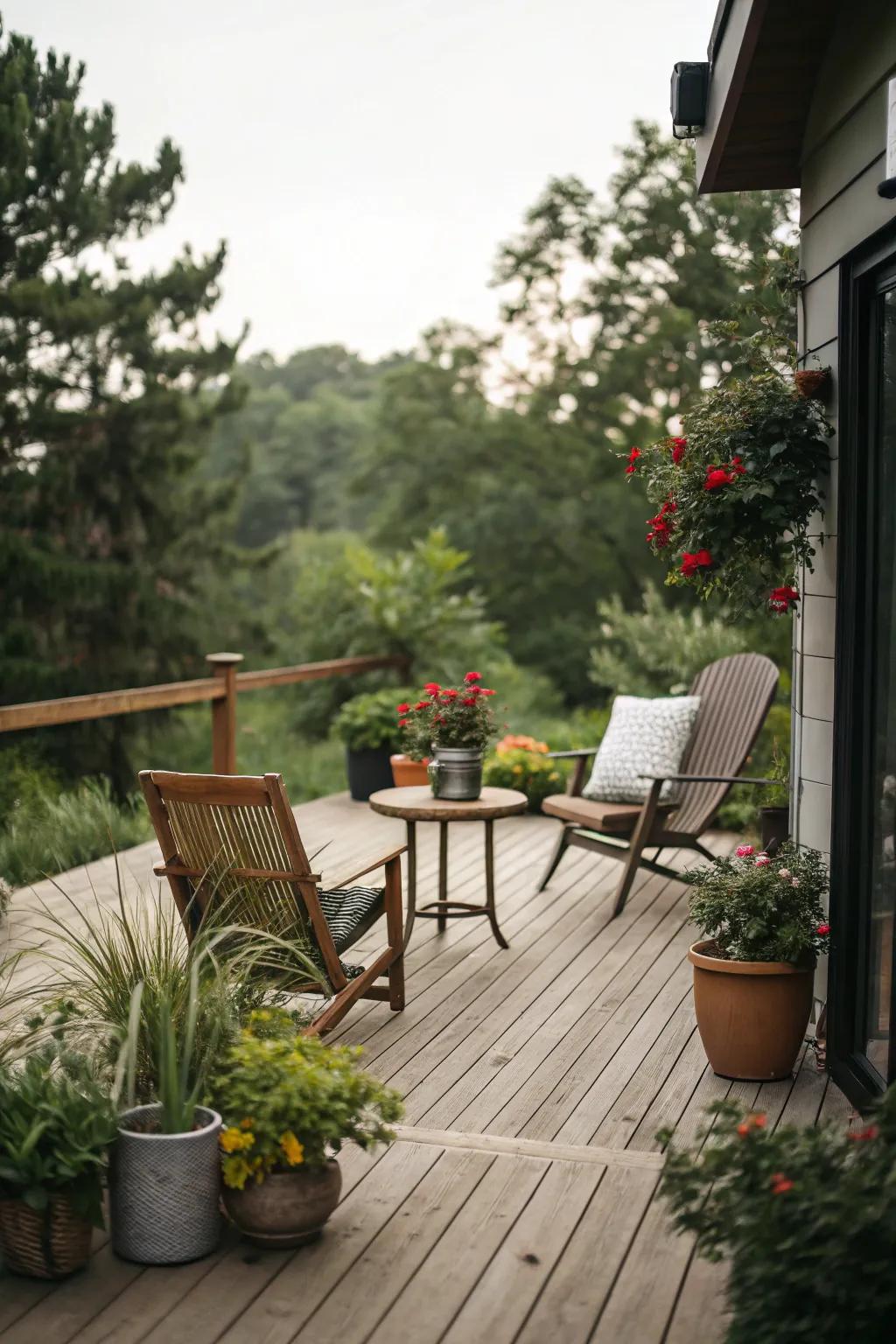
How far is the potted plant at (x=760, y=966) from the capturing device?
3.48 m

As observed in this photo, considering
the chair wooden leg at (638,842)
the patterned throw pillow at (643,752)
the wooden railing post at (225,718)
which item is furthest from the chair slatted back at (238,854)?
the wooden railing post at (225,718)

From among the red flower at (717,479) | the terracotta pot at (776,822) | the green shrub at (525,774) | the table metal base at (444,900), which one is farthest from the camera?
the green shrub at (525,774)

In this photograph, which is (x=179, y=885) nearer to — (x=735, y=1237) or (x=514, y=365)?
(x=735, y=1237)

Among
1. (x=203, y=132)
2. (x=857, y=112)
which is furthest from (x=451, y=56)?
(x=857, y=112)

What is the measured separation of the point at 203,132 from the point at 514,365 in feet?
15.9

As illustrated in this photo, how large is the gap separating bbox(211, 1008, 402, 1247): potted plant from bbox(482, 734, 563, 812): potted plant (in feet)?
16.5

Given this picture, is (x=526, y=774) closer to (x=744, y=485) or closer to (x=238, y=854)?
(x=238, y=854)

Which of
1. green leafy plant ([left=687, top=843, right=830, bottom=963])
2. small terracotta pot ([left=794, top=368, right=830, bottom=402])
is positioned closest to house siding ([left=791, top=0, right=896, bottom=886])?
small terracotta pot ([left=794, top=368, right=830, bottom=402])

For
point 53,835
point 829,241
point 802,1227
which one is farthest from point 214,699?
point 802,1227

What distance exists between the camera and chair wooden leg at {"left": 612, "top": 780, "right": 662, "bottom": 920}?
535 cm

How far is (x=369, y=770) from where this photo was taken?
8.16 metres

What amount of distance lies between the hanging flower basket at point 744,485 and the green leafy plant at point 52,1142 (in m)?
2.12

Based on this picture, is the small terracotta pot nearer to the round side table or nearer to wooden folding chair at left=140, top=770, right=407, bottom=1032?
wooden folding chair at left=140, top=770, right=407, bottom=1032

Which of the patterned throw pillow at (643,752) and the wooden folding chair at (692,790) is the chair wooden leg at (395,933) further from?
the patterned throw pillow at (643,752)
